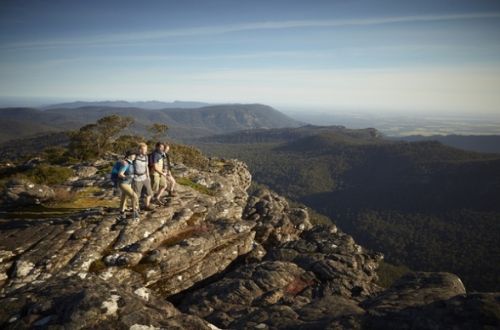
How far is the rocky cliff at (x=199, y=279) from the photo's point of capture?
32.7 ft

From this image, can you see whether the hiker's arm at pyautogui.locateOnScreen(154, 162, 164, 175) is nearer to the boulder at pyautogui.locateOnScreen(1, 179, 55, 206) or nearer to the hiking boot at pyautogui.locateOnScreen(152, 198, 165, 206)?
the hiking boot at pyautogui.locateOnScreen(152, 198, 165, 206)

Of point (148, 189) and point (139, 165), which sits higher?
point (139, 165)

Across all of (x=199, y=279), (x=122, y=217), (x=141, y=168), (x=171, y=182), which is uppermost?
(x=141, y=168)

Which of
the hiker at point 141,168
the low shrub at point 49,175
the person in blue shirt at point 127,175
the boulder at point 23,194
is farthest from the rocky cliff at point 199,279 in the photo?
the low shrub at point 49,175

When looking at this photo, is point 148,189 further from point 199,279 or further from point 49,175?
point 49,175

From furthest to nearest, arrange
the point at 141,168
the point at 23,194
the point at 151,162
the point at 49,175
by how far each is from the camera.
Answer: the point at 49,175 → the point at 23,194 → the point at 151,162 → the point at 141,168

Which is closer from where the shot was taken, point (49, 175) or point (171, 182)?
point (171, 182)

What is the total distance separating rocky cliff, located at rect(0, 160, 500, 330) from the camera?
996 centimetres

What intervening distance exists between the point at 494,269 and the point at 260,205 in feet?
531

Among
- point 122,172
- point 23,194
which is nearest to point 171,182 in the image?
point 122,172

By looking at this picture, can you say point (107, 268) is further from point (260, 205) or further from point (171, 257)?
point (260, 205)

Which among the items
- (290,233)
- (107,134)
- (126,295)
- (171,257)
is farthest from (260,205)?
(107,134)

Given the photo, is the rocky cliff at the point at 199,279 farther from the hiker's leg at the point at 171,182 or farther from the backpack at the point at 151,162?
the backpack at the point at 151,162

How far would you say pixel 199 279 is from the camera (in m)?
21.2
